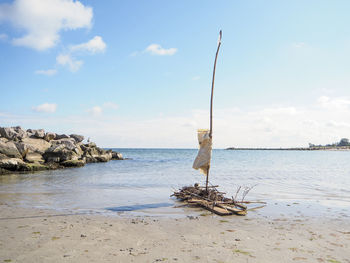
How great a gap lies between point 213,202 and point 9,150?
23055 mm

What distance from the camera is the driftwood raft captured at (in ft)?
30.7

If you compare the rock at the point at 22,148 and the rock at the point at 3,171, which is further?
the rock at the point at 22,148

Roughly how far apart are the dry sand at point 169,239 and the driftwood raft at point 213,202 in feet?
1.66

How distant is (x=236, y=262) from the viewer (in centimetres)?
507

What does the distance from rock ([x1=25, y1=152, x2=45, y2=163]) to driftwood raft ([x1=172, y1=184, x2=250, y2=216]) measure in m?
21.8

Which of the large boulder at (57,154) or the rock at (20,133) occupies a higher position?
the rock at (20,133)

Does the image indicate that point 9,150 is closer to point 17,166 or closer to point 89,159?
point 17,166

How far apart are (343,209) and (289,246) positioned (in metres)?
6.02

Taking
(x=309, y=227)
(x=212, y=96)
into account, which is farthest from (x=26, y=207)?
(x=309, y=227)

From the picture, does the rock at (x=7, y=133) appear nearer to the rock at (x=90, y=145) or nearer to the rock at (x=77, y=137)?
the rock at (x=77, y=137)

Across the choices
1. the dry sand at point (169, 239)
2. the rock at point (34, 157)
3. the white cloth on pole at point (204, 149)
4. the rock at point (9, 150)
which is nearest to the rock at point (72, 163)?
the rock at point (34, 157)

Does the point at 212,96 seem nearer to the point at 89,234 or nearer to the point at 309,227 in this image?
the point at 309,227

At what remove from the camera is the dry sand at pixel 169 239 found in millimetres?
5332

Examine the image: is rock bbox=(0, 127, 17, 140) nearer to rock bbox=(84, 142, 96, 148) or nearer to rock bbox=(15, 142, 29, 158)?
rock bbox=(15, 142, 29, 158)
